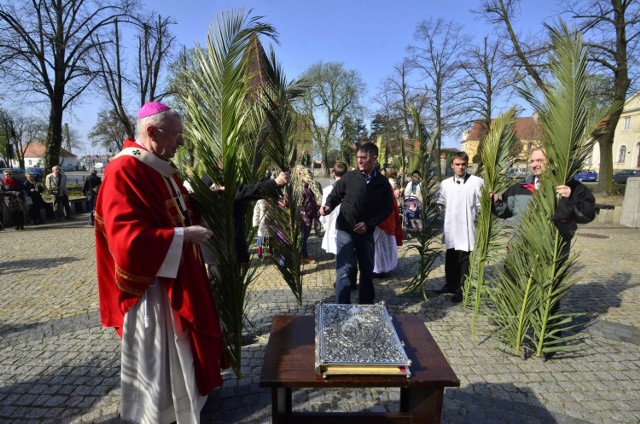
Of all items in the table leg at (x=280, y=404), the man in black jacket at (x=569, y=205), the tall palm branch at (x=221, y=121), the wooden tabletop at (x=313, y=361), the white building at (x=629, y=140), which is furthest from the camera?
the white building at (x=629, y=140)

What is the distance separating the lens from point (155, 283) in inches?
86.0

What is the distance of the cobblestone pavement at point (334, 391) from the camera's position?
2.84 metres

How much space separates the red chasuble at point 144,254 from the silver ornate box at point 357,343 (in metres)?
0.71

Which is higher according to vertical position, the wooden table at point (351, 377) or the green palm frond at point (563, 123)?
the green palm frond at point (563, 123)

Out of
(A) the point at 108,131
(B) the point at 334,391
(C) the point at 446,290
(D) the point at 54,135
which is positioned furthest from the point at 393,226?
(A) the point at 108,131

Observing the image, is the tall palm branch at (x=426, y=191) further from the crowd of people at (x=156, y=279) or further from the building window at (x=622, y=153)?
the building window at (x=622, y=153)

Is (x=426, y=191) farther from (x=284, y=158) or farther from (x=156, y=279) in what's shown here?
(x=156, y=279)

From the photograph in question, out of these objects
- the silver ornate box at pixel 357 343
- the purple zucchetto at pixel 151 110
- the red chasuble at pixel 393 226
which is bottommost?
the silver ornate box at pixel 357 343

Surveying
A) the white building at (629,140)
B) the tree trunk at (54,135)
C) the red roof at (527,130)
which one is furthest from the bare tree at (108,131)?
the white building at (629,140)

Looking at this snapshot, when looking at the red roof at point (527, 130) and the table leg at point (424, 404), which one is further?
the red roof at point (527, 130)

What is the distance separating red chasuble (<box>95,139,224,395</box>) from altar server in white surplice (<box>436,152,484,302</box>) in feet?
11.9

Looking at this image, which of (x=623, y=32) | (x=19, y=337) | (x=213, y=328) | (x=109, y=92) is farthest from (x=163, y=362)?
(x=109, y=92)

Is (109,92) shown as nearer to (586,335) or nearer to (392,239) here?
(392,239)

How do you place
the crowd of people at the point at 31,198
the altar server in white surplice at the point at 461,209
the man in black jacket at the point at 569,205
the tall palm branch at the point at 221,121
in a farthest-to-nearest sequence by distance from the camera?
the crowd of people at the point at 31,198
the altar server in white surplice at the point at 461,209
the man in black jacket at the point at 569,205
the tall palm branch at the point at 221,121
